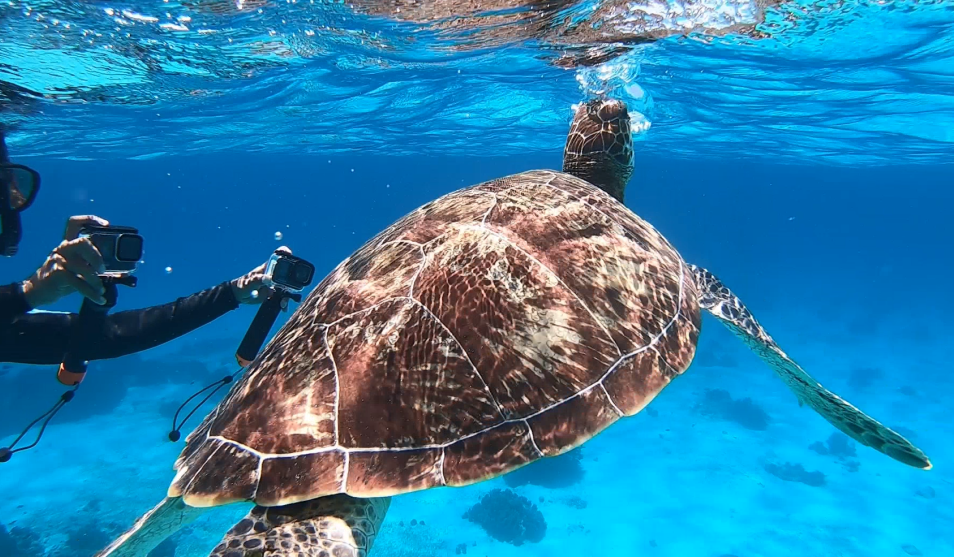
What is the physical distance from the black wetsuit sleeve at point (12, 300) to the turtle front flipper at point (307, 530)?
184 inches

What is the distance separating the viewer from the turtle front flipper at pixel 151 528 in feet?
10.2

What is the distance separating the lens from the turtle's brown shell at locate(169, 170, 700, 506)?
2.60m

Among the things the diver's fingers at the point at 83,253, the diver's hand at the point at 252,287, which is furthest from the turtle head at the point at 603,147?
the diver's fingers at the point at 83,253

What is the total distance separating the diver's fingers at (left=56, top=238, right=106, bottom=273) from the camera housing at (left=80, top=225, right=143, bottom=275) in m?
0.04

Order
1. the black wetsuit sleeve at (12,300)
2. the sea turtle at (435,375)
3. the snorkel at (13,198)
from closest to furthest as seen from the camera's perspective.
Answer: the sea turtle at (435,375)
the black wetsuit sleeve at (12,300)
the snorkel at (13,198)

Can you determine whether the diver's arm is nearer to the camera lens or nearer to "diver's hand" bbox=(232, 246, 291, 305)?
"diver's hand" bbox=(232, 246, 291, 305)

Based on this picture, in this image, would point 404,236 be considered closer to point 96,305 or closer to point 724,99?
point 96,305

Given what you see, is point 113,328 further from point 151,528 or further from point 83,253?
point 151,528

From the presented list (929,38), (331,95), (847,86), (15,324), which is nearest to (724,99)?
(847,86)

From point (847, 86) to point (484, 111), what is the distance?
488 inches

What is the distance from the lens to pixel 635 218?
4852 mm

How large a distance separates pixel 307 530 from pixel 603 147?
5315 mm

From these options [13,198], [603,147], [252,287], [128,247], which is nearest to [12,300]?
[13,198]

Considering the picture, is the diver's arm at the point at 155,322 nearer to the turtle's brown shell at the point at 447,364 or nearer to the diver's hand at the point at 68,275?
the diver's hand at the point at 68,275
